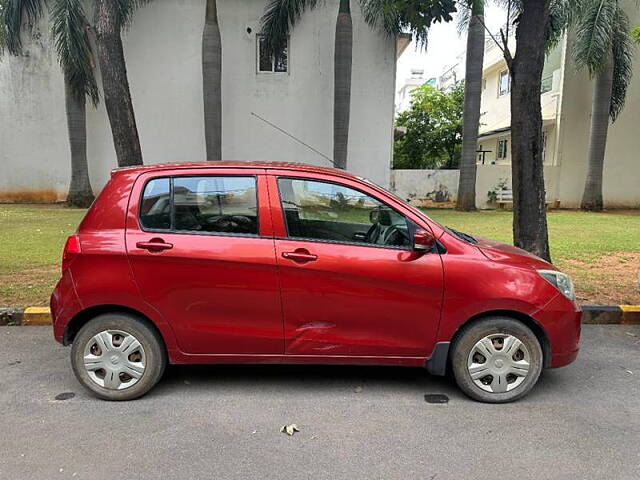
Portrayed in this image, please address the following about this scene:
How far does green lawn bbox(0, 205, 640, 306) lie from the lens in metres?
6.03

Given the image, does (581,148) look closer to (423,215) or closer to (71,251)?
(423,215)

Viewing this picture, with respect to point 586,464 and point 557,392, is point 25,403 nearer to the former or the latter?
point 586,464

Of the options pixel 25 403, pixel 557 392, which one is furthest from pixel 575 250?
pixel 25 403

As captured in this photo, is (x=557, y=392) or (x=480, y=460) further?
(x=557, y=392)

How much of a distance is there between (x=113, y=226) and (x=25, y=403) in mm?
1448

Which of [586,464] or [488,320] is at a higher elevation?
[488,320]

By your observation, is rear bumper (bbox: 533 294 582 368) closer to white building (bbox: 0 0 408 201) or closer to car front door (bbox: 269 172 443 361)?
car front door (bbox: 269 172 443 361)

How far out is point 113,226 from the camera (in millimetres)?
3393

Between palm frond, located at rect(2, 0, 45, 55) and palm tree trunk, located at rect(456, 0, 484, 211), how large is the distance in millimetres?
14424

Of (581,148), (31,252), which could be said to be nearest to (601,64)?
(581,148)

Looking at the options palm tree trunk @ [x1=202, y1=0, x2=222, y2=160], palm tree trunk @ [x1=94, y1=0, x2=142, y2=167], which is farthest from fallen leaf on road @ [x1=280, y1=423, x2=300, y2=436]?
palm tree trunk @ [x1=202, y1=0, x2=222, y2=160]

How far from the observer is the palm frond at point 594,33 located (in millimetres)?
15289

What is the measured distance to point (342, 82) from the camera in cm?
1559

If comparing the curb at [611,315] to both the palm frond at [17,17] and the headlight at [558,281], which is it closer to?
the headlight at [558,281]
